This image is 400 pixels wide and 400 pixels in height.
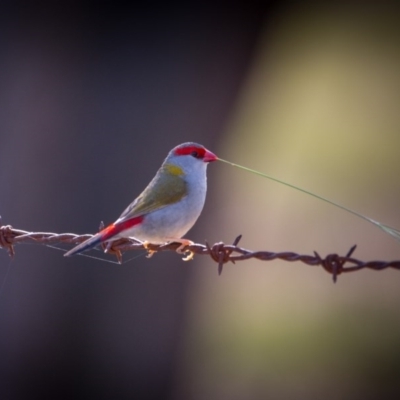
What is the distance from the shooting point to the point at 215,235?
941 cm

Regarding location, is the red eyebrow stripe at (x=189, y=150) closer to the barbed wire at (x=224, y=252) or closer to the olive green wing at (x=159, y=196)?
the olive green wing at (x=159, y=196)

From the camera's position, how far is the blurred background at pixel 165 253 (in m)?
8.96

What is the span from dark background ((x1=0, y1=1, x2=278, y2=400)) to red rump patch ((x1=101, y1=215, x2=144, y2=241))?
4.17 m

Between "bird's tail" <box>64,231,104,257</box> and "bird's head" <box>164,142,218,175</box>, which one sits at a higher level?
"bird's head" <box>164,142,218,175</box>

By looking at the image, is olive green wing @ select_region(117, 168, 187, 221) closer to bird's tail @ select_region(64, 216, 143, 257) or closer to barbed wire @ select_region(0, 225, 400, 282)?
bird's tail @ select_region(64, 216, 143, 257)

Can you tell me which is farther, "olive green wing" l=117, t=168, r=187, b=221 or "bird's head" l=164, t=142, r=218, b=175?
"bird's head" l=164, t=142, r=218, b=175

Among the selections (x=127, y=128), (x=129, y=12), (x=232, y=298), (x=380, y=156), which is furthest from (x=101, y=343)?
(x=380, y=156)

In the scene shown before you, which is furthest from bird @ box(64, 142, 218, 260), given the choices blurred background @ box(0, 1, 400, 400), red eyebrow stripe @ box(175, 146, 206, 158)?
blurred background @ box(0, 1, 400, 400)

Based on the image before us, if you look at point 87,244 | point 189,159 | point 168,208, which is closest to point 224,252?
point 87,244

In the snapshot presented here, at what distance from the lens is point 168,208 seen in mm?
4824

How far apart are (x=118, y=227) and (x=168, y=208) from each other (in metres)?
0.39

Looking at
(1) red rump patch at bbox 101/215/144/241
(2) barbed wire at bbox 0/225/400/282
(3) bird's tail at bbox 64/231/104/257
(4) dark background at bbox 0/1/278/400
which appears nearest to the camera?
(2) barbed wire at bbox 0/225/400/282

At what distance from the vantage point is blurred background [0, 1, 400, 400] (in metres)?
8.96

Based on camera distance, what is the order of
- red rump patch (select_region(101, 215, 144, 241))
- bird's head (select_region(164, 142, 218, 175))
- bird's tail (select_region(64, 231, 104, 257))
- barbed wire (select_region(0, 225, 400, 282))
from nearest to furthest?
barbed wire (select_region(0, 225, 400, 282)) → bird's tail (select_region(64, 231, 104, 257)) → red rump patch (select_region(101, 215, 144, 241)) → bird's head (select_region(164, 142, 218, 175))
